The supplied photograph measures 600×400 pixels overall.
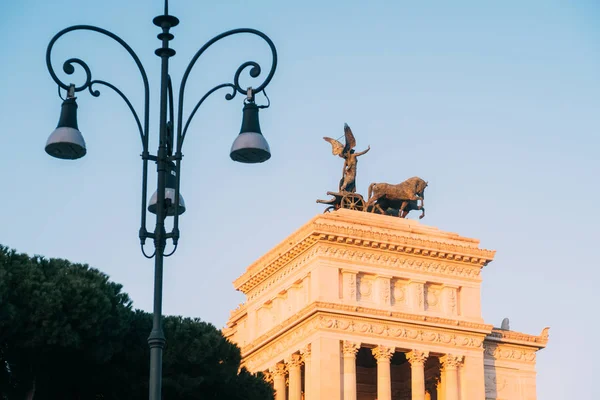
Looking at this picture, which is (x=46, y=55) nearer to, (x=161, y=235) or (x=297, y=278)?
(x=161, y=235)

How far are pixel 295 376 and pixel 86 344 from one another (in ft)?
74.9

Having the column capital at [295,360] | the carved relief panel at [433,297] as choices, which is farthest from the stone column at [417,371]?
the column capital at [295,360]

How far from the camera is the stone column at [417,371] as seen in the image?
57.0 m

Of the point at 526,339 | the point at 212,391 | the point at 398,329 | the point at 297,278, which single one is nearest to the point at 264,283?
the point at 297,278

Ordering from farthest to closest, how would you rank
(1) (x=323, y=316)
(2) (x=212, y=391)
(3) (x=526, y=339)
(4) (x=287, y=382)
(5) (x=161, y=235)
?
1. (3) (x=526, y=339)
2. (4) (x=287, y=382)
3. (1) (x=323, y=316)
4. (2) (x=212, y=391)
5. (5) (x=161, y=235)

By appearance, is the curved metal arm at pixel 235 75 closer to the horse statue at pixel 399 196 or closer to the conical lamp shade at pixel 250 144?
the conical lamp shade at pixel 250 144

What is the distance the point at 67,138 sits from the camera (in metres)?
18.0

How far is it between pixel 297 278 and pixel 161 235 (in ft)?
136

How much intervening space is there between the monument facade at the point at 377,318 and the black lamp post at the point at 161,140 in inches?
1462

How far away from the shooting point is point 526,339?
63844 millimetres

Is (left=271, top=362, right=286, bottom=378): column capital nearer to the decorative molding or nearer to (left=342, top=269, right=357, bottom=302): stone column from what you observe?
(left=342, top=269, right=357, bottom=302): stone column

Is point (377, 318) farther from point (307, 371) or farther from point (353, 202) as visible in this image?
point (353, 202)

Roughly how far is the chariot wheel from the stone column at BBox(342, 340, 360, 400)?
855 cm

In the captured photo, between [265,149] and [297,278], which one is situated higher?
[297,278]
